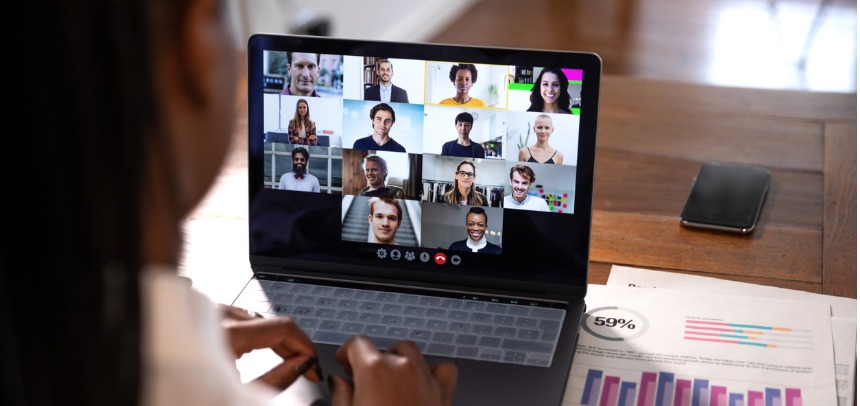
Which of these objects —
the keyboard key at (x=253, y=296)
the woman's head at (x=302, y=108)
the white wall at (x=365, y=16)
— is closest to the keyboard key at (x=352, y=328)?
the keyboard key at (x=253, y=296)

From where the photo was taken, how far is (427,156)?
3.08ft

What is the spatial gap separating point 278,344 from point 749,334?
43 cm

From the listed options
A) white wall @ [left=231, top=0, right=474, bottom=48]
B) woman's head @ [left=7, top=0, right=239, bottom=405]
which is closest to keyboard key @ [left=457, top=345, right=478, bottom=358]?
woman's head @ [left=7, top=0, right=239, bottom=405]

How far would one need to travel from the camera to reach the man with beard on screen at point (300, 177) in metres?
0.97

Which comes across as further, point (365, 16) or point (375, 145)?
point (365, 16)

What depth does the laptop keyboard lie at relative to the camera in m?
0.86

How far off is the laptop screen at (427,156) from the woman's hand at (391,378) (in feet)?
0.66

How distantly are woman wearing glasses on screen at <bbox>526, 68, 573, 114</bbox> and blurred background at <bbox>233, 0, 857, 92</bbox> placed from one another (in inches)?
80.3

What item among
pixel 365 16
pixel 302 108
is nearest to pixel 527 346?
pixel 302 108

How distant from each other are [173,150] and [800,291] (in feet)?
2.41

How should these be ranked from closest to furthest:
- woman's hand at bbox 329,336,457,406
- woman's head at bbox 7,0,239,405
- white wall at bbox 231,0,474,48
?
woman's head at bbox 7,0,239,405 < woman's hand at bbox 329,336,457,406 < white wall at bbox 231,0,474,48

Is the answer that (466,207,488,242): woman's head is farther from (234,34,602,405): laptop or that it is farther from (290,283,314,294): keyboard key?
(290,283,314,294): keyboard key

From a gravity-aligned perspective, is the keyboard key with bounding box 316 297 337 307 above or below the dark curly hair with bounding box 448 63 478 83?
below

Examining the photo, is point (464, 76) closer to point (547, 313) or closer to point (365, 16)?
point (547, 313)
